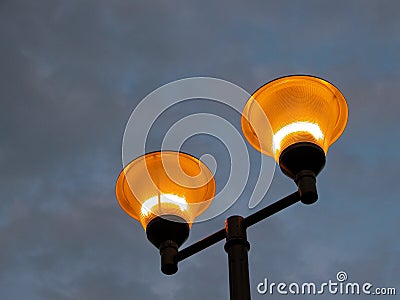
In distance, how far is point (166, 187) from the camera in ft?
11.3

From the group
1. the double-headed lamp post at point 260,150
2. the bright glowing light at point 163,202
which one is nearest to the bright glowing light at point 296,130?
the double-headed lamp post at point 260,150

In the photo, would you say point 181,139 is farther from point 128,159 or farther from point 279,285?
point 279,285

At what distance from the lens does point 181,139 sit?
357 cm

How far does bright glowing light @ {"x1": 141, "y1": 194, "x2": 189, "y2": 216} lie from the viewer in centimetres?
341

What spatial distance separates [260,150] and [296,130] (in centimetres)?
28

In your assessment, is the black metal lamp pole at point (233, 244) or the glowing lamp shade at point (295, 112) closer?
the black metal lamp pole at point (233, 244)

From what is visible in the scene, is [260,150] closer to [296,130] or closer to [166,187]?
[296,130]

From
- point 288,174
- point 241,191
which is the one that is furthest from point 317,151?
point 241,191

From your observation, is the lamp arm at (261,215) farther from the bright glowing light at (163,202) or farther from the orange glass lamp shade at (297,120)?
the bright glowing light at (163,202)

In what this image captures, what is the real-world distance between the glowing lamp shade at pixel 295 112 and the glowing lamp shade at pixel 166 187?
0.48 meters

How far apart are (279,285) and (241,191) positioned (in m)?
2.03

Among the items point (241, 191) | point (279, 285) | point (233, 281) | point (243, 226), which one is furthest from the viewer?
point (279, 285)

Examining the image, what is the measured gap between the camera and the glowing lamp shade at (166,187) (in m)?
3.42

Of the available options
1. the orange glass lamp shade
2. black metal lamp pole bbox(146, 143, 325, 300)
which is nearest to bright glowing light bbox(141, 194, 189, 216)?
black metal lamp pole bbox(146, 143, 325, 300)
